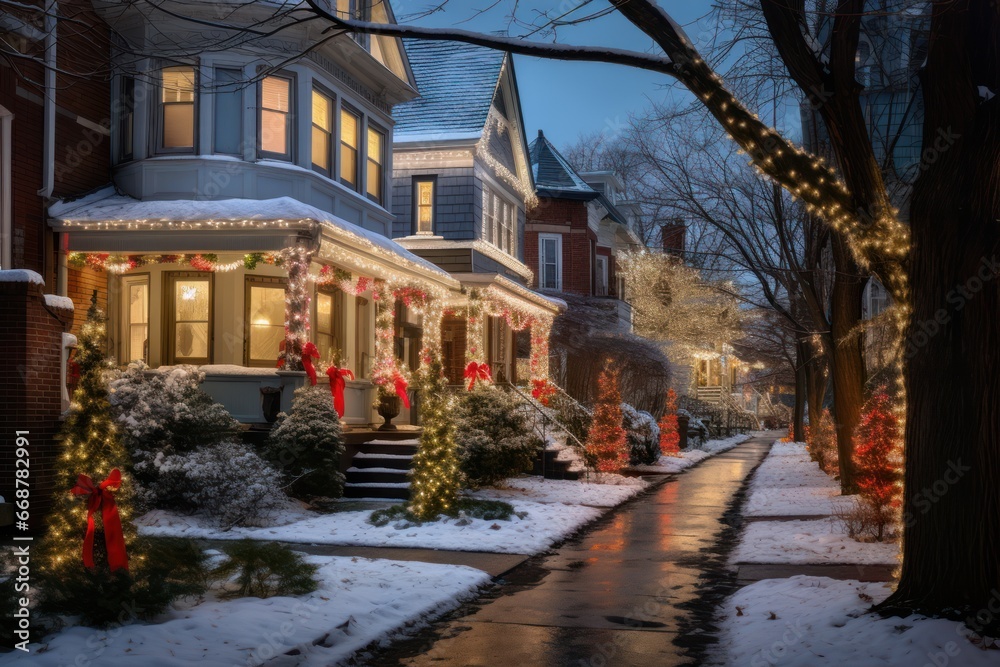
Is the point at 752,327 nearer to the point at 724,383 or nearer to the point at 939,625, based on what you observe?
the point at 724,383

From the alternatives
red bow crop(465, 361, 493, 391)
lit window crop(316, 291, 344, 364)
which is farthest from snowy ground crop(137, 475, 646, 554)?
lit window crop(316, 291, 344, 364)

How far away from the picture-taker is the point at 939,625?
647cm

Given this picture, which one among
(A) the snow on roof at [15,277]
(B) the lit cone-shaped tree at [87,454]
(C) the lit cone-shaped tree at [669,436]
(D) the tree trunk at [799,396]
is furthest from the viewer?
(D) the tree trunk at [799,396]

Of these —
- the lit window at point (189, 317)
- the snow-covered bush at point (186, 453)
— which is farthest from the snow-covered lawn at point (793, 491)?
the lit window at point (189, 317)

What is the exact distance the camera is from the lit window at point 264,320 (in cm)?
1808

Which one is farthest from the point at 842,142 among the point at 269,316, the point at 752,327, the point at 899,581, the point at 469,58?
the point at 752,327

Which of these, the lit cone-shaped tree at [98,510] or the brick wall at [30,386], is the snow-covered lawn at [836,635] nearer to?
the lit cone-shaped tree at [98,510]

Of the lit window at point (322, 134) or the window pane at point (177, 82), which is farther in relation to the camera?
the lit window at point (322, 134)

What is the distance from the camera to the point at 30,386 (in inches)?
440

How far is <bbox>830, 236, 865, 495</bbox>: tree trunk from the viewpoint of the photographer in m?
16.7

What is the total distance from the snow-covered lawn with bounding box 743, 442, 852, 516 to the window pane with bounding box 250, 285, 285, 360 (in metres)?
8.65

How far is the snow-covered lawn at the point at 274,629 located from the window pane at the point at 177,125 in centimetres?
1088

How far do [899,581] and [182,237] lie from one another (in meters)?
12.5

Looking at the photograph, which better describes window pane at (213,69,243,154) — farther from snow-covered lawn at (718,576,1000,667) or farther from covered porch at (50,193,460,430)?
snow-covered lawn at (718,576,1000,667)
